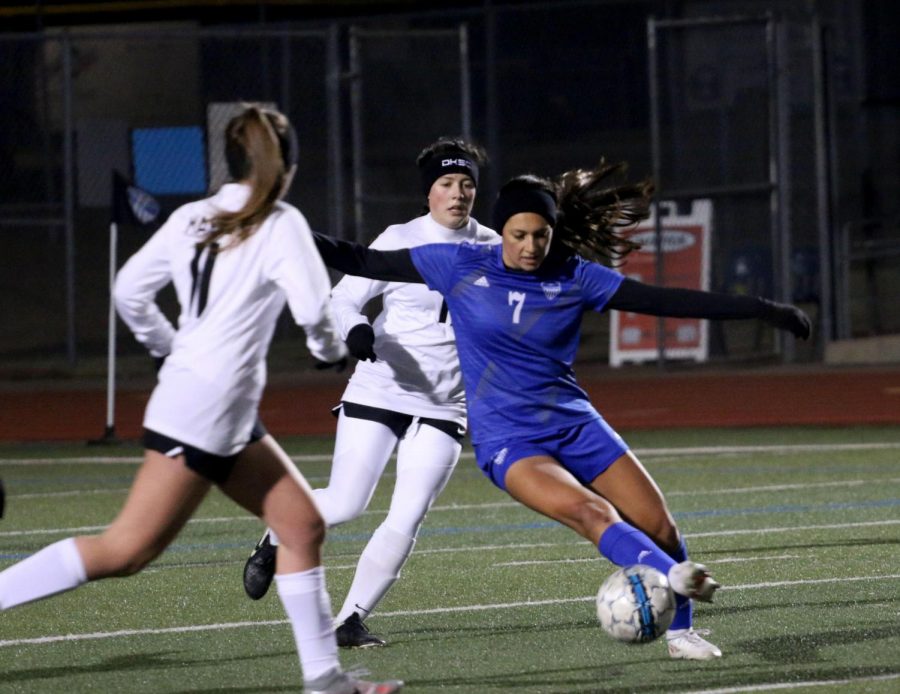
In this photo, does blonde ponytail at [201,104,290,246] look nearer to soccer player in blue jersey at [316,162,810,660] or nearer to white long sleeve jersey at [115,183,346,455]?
white long sleeve jersey at [115,183,346,455]

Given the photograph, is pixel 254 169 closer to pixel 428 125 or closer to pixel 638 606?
pixel 638 606

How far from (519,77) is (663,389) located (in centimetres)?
751

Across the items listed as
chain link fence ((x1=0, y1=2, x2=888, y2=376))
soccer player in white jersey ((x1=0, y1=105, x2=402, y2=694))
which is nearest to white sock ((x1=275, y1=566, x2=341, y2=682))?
soccer player in white jersey ((x1=0, y1=105, x2=402, y2=694))

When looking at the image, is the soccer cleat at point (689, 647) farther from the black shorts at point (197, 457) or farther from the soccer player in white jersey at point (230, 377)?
the black shorts at point (197, 457)

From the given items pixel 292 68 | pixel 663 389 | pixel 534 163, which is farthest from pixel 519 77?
pixel 663 389

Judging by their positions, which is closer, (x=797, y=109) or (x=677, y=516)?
(x=677, y=516)

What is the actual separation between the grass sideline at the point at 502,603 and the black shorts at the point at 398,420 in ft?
2.69

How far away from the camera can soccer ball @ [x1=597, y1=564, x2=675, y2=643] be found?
6117 mm

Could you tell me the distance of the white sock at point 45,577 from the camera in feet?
18.9

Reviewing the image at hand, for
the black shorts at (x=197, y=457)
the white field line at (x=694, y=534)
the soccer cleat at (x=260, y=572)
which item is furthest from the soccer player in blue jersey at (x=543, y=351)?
the white field line at (x=694, y=534)

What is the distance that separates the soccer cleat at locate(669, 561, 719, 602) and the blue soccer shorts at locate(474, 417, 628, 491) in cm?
66

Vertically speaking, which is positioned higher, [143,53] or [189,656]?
[143,53]

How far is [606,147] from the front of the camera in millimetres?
27625

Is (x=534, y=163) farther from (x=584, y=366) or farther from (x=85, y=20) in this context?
(x=85, y=20)
